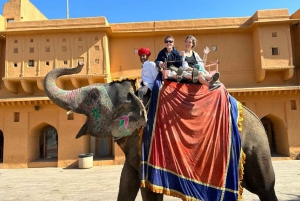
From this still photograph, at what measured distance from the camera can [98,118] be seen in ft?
9.21

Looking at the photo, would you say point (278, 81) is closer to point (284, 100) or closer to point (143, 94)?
point (284, 100)

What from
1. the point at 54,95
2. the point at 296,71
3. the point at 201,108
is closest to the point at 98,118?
the point at 54,95

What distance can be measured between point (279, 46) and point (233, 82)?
3.46 metres

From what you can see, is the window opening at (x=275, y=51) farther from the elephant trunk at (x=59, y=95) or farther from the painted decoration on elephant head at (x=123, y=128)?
the elephant trunk at (x=59, y=95)

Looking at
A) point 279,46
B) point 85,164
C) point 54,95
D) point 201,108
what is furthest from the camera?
point 279,46

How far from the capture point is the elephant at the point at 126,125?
2.73 meters

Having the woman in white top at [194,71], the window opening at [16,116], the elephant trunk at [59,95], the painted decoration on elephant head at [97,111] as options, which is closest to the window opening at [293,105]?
the woman in white top at [194,71]

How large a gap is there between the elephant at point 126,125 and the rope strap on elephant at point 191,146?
206 mm

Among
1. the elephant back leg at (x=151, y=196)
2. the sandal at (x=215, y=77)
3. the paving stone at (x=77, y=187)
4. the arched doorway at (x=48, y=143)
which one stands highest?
the sandal at (x=215, y=77)

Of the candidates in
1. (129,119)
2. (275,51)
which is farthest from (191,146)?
(275,51)

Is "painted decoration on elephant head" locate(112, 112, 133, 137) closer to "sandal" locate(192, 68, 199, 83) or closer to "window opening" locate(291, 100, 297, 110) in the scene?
"sandal" locate(192, 68, 199, 83)

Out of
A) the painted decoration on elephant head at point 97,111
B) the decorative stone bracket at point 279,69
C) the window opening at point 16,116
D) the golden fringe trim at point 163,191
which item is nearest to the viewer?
the golden fringe trim at point 163,191

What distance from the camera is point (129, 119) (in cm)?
274

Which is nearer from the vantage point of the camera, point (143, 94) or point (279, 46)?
point (143, 94)
